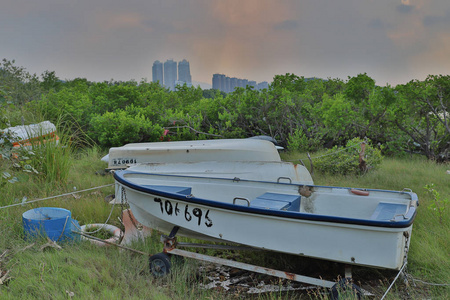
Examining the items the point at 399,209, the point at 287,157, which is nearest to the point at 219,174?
the point at 399,209

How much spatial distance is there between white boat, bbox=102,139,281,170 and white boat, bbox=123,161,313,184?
42 cm

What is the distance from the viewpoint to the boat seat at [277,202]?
415 cm

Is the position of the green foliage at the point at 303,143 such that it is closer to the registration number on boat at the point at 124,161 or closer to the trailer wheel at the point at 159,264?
the registration number on boat at the point at 124,161

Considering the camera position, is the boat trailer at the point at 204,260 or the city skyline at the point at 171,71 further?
the city skyline at the point at 171,71

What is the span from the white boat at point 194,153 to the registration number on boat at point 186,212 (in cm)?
306

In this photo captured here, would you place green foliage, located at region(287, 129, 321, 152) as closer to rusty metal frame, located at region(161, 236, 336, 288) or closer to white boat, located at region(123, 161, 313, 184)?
white boat, located at region(123, 161, 313, 184)

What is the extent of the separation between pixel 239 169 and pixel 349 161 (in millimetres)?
2894

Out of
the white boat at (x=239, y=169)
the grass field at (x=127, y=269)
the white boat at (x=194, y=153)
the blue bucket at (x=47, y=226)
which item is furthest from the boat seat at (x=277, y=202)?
the white boat at (x=194, y=153)

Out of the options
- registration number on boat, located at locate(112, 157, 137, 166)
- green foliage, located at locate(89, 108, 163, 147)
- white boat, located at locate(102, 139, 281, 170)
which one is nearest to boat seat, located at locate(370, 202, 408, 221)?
white boat, located at locate(102, 139, 281, 170)

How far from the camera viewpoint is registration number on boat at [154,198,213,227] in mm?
3984

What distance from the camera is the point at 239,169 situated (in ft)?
21.9

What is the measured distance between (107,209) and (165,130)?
5.79m

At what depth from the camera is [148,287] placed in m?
3.73

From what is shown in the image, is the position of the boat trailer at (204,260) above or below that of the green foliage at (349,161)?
below
